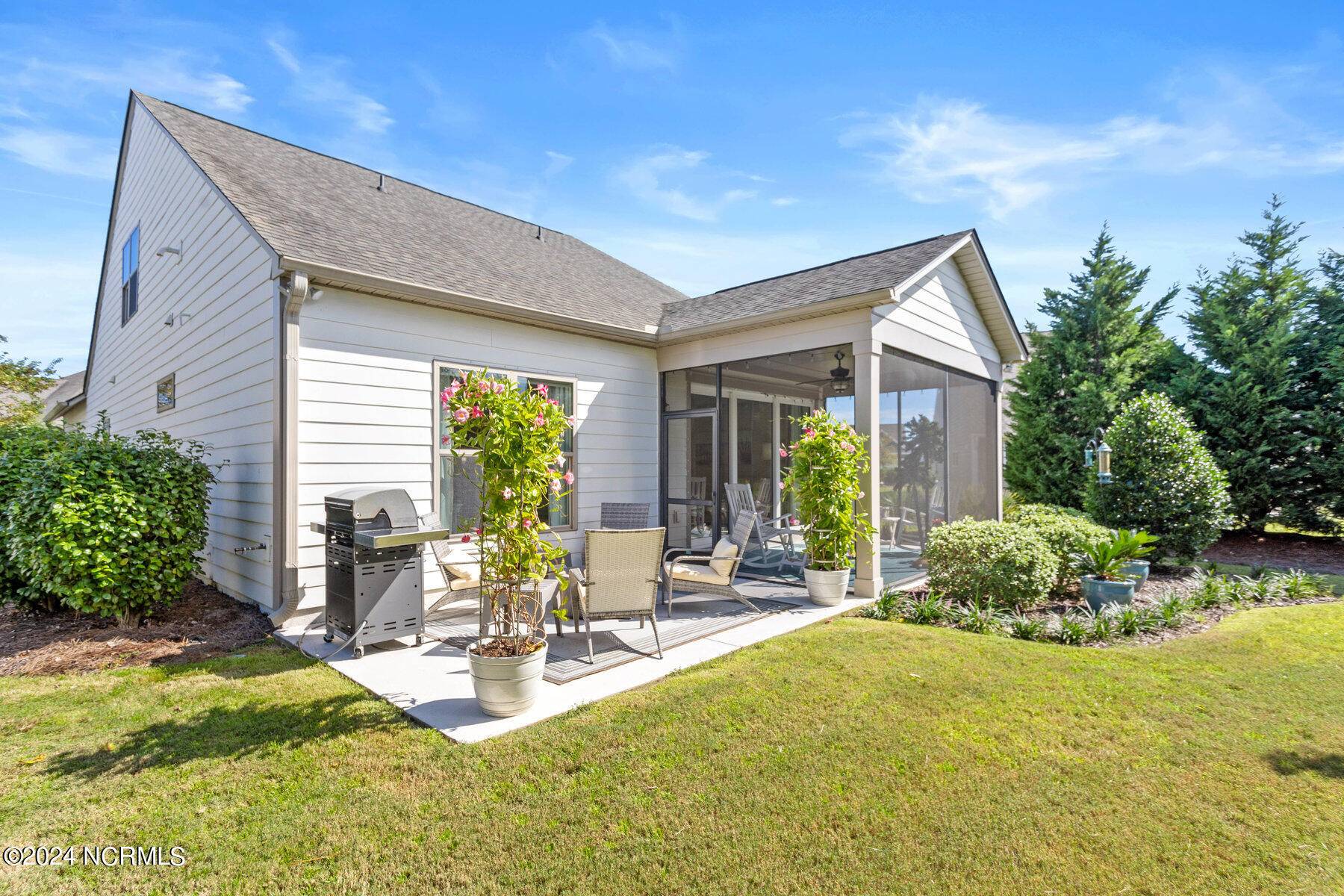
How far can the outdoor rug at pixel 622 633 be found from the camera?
448 cm

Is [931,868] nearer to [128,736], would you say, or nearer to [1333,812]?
[1333,812]

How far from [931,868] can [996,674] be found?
2353 millimetres

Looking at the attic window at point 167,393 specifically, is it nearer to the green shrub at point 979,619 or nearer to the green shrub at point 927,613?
the green shrub at point 927,613

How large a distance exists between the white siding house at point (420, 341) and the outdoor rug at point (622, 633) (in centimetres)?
106

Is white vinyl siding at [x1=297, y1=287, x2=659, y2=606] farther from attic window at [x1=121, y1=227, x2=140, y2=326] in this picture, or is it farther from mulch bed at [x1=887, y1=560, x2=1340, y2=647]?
attic window at [x1=121, y1=227, x2=140, y2=326]

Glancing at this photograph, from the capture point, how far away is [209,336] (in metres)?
7.00

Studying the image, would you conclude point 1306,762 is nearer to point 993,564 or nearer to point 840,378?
point 993,564

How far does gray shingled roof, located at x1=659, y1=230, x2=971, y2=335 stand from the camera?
6.95 m

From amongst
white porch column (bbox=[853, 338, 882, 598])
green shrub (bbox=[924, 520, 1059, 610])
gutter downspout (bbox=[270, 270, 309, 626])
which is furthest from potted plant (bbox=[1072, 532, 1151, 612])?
gutter downspout (bbox=[270, 270, 309, 626])

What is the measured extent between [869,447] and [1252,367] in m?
9.43

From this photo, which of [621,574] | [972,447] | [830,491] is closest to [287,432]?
[621,574]

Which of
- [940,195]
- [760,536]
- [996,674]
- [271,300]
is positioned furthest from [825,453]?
[940,195]

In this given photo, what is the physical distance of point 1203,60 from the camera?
7121 millimetres

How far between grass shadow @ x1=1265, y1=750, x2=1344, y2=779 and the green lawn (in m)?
0.02
